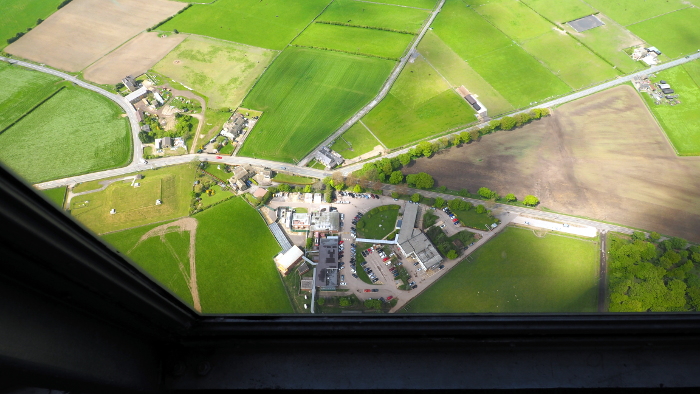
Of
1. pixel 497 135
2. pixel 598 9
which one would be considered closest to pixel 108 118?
pixel 497 135

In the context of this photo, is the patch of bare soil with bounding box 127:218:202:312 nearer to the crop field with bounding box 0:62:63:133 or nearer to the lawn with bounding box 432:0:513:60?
the crop field with bounding box 0:62:63:133

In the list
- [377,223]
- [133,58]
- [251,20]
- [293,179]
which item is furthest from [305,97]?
[133,58]

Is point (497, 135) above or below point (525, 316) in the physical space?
below

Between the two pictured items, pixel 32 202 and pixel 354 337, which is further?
pixel 354 337

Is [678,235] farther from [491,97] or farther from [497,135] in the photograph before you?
[491,97]

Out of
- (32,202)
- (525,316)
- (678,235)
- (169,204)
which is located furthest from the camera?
(169,204)

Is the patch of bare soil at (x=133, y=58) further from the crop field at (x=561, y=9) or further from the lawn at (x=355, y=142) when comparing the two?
the crop field at (x=561, y=9)

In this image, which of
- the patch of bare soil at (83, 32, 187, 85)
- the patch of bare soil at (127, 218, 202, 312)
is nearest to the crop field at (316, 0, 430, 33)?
the patch of bare soil at (83, 32, 187, 85)

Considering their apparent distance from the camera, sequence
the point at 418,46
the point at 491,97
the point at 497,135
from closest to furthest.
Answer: the point at 497,135, the point at 491,97, the point at 418,46
